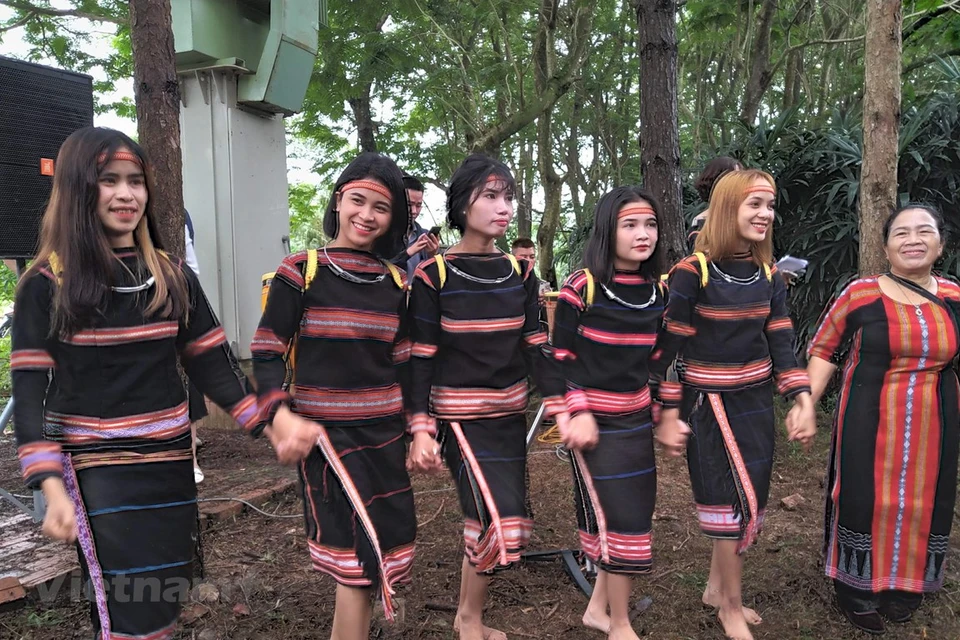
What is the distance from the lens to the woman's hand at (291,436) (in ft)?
6.72

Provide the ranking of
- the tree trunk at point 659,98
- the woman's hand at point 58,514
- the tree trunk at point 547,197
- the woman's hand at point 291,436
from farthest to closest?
the tree trunk at point 547,197, the tree trunk at point 659,98, the woman's hand at point 291,436, the woman's hand at point 58,514

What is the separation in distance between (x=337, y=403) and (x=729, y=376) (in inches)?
57.9

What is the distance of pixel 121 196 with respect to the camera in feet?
6.41

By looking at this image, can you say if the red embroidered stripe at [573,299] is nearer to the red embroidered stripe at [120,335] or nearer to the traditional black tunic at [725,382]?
the traditional black tunic at [725,382]

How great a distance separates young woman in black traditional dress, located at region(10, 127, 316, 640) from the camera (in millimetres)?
1841

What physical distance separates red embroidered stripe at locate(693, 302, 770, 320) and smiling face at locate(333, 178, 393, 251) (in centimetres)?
123

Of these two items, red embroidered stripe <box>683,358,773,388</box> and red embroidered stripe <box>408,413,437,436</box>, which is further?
red embroidered stripe <box>683,358,773,388</box>

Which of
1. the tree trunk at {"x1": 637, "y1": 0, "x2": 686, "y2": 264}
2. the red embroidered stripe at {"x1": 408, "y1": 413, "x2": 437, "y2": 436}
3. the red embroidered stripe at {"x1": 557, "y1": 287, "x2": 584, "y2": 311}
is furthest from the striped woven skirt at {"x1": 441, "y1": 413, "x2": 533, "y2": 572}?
the tree trunk at {"x1": 637, "y1": 0, "x2": 686, "y2": 264}

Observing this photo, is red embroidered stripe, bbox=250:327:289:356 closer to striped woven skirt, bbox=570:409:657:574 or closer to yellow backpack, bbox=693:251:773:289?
striped woven skirt, bbox=570:409:657:574

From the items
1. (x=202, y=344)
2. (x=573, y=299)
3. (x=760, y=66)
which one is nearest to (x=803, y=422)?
(x=573, y=299)

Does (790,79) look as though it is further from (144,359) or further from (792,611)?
(144,359)

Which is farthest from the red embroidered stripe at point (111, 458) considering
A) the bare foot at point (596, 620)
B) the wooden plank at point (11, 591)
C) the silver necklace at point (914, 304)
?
the silver necklace at point (914, 304)

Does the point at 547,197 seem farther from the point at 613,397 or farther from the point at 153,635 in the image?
the point at 153,635

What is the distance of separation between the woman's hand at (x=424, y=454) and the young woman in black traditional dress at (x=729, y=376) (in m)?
0.88
